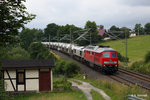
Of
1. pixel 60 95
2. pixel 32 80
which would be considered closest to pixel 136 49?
pixel 32 80

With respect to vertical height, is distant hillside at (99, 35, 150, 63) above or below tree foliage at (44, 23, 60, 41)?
below

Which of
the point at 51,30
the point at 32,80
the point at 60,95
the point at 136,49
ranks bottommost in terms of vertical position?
the point at 60,95

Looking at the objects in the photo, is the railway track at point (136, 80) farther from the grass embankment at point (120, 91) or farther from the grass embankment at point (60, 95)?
the grass embankment at point (60, 95)

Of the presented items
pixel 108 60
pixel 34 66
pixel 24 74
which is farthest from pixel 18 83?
pixel 108 60

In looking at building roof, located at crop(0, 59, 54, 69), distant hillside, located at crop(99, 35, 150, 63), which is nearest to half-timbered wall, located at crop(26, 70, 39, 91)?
building roof, located at crop(0, 59, 54, 69)

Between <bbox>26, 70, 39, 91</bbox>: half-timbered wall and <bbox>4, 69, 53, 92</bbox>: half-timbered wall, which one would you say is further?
<bbox>26, 70, 39, 91</bbox>: half-timbered wall

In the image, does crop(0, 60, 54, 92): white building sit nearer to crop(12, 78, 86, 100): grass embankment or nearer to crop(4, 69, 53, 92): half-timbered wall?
crop(4, 69, 53, 92): half-timbered wall

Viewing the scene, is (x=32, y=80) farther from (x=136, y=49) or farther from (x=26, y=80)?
(x=136, y=49)

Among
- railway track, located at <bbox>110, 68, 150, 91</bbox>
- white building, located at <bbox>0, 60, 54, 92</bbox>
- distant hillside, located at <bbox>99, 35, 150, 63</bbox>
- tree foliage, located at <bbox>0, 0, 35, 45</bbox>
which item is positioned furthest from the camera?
distant hillside, located at <bbox>99, 35, 150, 63</bbox>

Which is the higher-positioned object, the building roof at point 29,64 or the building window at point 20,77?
the building roof at point 29,64

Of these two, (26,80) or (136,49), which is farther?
(136,49)

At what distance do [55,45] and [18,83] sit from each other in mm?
65910

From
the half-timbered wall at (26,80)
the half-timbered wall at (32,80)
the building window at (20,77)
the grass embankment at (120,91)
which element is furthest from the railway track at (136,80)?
the building window at (20,77)

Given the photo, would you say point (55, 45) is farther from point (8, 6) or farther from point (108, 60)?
point (8, 6)
